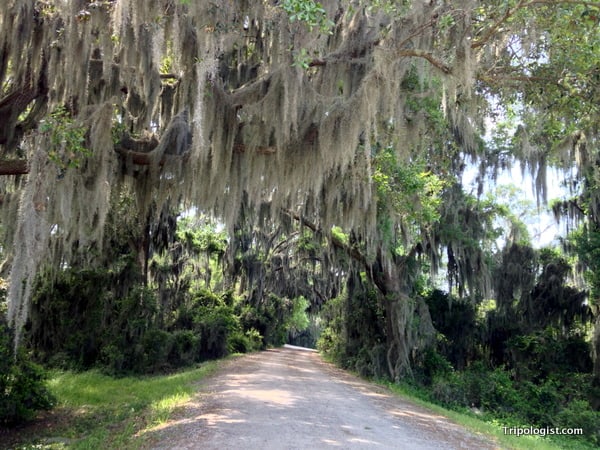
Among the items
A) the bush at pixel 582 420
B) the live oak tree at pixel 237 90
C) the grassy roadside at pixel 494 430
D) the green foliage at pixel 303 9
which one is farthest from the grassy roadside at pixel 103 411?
the bush at pixel 582 420

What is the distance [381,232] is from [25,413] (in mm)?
7582

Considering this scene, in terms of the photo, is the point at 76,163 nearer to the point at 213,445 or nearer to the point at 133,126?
the point at 133,126

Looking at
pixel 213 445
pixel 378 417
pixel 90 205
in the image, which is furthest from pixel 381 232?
pixel 213 445

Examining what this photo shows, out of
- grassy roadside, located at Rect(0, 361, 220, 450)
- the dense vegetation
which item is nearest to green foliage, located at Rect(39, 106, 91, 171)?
the dense vegetation

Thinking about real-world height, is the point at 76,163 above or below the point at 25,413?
above

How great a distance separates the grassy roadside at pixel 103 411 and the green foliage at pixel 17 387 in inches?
9.7

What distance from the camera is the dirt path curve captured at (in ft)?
16.4

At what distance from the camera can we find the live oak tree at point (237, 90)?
5.56 m

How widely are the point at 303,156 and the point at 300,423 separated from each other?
3.59m

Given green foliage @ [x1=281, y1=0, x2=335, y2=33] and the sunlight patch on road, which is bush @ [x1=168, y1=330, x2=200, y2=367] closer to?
the sunlight patch on road

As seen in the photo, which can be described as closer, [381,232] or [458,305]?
[381,232]

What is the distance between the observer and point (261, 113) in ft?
21.8

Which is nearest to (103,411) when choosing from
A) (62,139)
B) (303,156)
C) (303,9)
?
(62,139)

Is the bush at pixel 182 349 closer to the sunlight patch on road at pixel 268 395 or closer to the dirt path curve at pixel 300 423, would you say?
the dirt path curve at pixel 300 423
